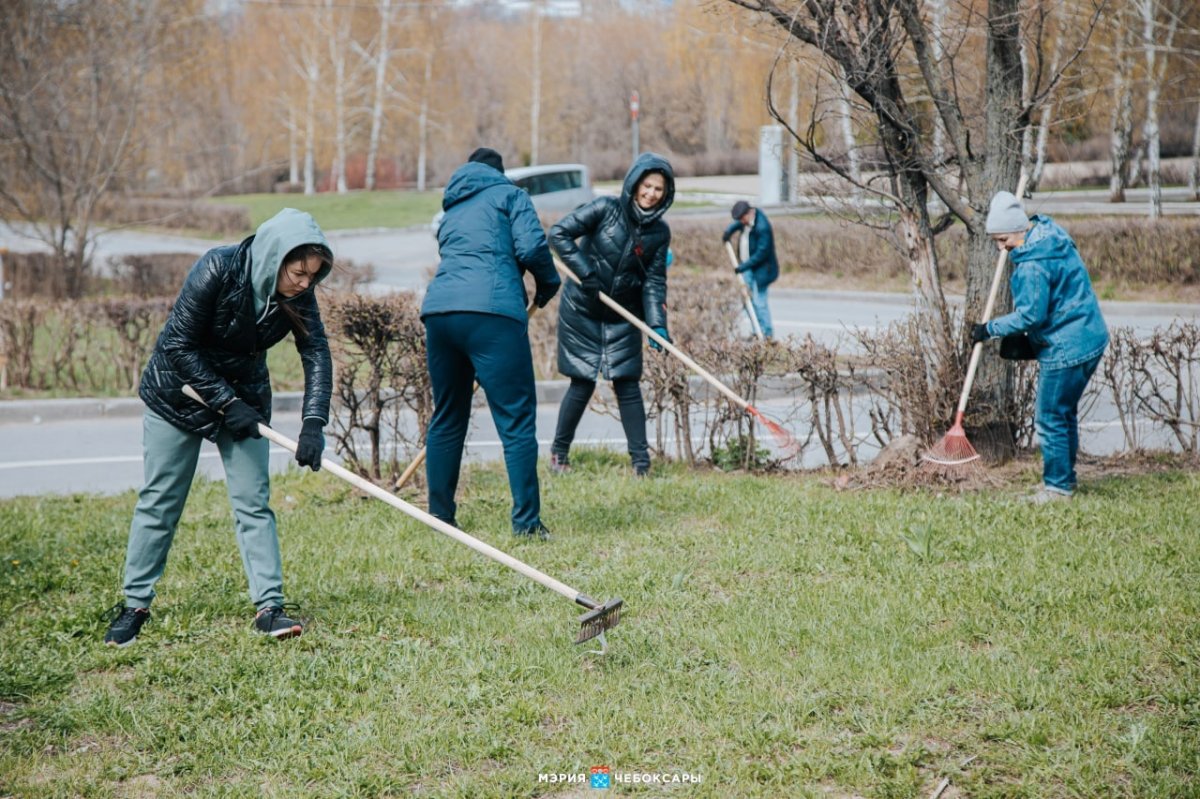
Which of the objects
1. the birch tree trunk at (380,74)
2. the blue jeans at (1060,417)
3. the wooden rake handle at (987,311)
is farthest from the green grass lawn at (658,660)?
the birch tree trunk at (380,74)

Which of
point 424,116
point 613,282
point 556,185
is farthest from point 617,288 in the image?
point 424,116

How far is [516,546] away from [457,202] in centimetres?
168

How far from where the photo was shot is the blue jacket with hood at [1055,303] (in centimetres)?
599

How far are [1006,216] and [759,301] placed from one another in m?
6.95

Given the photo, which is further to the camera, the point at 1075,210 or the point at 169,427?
the point at 1075,210

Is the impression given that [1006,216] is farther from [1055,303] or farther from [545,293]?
[545,293]

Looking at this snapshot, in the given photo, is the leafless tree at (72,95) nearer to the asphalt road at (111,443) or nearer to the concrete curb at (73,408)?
the concrete curb at (73,408)

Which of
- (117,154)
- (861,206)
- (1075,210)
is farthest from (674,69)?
(861,206)

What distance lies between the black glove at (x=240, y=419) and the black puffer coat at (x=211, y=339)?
0.10 feet

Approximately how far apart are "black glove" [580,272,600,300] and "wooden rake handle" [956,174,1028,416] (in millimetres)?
2084

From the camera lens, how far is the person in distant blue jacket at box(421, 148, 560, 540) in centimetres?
552

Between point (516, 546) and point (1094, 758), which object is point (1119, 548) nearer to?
point (1094, 758)

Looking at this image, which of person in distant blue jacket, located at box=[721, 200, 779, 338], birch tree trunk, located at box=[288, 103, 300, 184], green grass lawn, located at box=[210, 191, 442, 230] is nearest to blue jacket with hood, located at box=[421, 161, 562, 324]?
person in distant blue jacket, located at box=[721, 200, 779, 338]

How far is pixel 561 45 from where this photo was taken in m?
53.6
